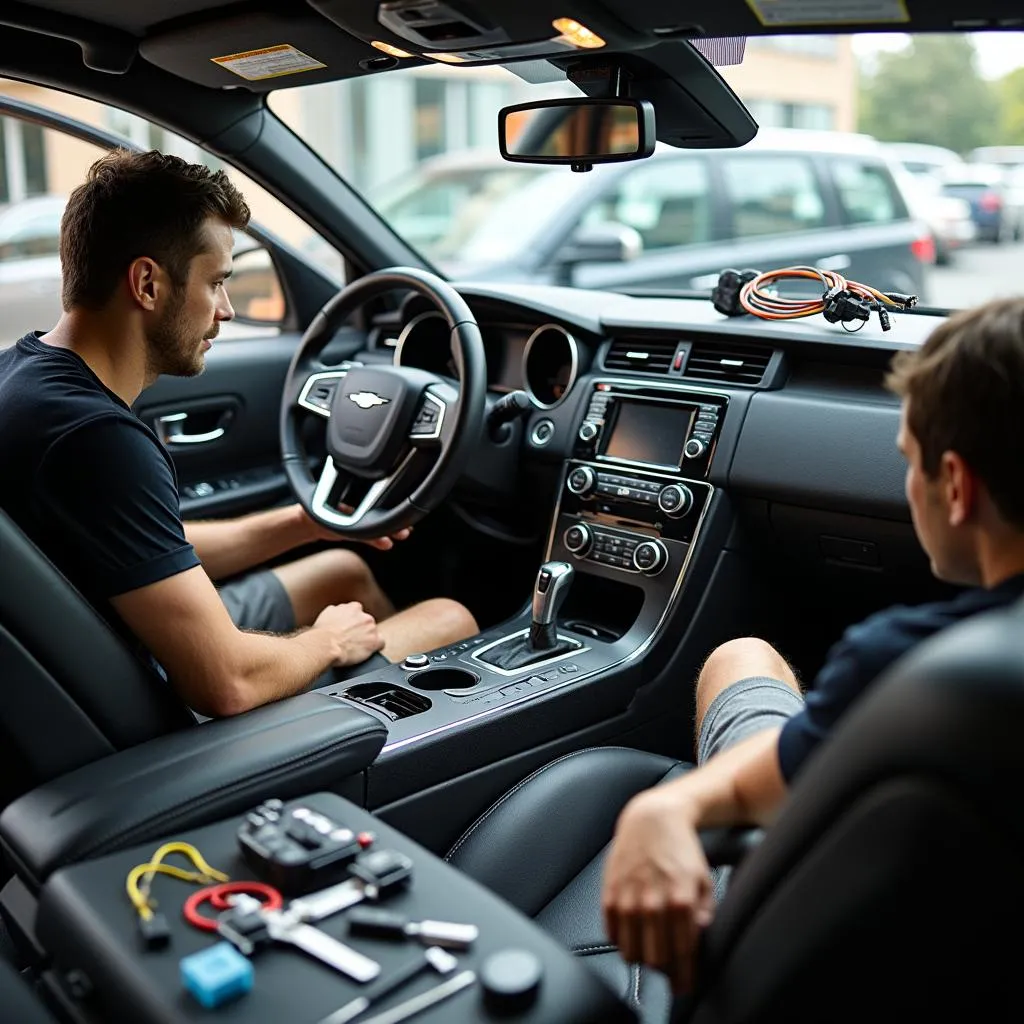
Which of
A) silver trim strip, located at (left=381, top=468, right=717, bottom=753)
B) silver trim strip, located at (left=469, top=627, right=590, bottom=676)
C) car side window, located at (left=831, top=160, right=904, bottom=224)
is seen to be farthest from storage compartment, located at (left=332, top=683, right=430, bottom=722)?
car side window, located at (left=831, top=160, right=904, bottom=224)

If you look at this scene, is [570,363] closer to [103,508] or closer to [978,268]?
[103,508]

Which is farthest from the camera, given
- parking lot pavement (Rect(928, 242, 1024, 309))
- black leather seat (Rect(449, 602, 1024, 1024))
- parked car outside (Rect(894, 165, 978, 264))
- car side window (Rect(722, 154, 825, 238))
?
parked car outside (Rect(894, 165, 978, 264))

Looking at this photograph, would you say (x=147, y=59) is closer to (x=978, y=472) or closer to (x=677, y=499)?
(x=677, y=499)

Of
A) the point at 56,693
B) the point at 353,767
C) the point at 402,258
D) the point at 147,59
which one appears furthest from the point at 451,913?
the point at 402,258

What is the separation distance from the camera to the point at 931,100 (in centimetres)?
3089

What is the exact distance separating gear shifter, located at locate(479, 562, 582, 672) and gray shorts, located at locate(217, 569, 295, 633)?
57cm

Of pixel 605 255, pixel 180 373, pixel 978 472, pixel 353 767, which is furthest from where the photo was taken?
pixel 605 255

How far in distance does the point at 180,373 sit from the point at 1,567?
0.63 meters

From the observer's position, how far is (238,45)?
2.34 meters

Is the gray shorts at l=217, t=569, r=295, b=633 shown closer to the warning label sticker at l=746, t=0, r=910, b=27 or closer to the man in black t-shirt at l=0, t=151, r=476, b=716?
the man in black t-shirt at l=0, t=151, r=476, b=716

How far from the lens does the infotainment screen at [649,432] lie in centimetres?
291

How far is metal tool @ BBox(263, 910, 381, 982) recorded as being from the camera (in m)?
1.32

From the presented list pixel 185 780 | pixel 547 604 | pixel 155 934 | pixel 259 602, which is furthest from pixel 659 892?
pixel 259 602

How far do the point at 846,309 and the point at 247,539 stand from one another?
1.47 metres
